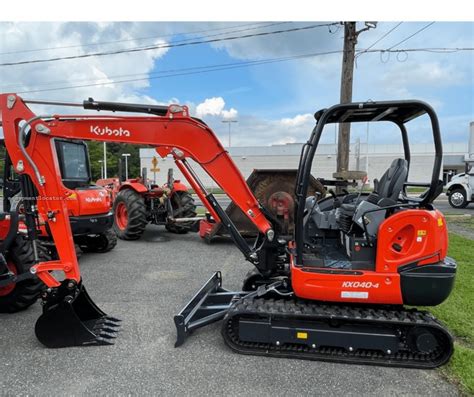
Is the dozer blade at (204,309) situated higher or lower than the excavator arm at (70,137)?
lower

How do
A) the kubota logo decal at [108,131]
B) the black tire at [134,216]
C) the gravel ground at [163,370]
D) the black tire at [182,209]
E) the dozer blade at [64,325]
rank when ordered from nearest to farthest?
the gravel ground at [163,370]
the dozer blade at [64,325]
the kubota logo decal at [108,131]
the black tire at [134,216]
the black tire at [182,209]

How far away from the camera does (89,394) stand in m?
3.10

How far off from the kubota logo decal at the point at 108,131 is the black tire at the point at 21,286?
1.96 meters

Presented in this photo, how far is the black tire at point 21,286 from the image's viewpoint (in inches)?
185

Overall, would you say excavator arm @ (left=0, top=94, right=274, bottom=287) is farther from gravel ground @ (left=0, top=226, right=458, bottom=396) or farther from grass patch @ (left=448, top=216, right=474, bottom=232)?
grass patch @ (left=448, top=216, right=474, bottom=232)

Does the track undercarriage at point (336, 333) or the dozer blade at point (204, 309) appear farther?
the dozer blade at point (204, 309)

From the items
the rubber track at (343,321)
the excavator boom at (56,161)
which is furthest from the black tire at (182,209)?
the rubber track at (343,321)

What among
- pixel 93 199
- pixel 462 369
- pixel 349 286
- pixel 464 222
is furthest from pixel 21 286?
pixel 464 222

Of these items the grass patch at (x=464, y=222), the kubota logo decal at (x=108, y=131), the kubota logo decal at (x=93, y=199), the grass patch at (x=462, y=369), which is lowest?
the grass patch at (x=464, y=222)

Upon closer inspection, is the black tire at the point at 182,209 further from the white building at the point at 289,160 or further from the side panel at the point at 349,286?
the white building at the point at 289,160

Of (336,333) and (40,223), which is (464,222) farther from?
(40,223)

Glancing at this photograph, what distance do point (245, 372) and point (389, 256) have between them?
1.74 meters

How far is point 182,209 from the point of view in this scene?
33.1 ft

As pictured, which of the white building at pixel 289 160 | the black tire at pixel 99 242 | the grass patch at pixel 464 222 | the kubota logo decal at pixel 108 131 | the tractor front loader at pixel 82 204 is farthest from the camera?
the white building at pixel 289 160
